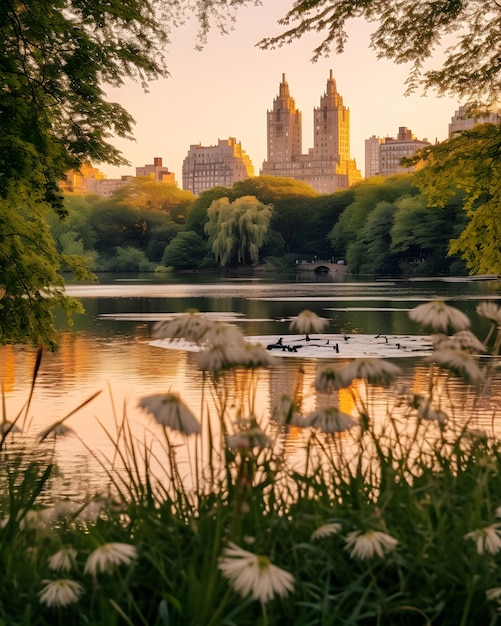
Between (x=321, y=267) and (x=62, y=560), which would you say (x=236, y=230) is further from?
(x=62, y=560)

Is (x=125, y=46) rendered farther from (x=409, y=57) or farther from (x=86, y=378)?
(x=86, y=378)

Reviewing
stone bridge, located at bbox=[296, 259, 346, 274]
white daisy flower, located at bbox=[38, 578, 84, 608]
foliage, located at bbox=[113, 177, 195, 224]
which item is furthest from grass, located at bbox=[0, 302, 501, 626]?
foliage, located at bbox=[113, 177, 195, 224]

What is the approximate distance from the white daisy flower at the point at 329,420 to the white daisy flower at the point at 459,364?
0.43 metres

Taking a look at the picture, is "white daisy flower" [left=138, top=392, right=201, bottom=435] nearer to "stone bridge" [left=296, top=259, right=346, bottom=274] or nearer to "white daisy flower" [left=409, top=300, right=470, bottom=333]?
"white daisy flower" [left=409, top=300, right=470, bottom=333]

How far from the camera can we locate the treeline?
10556 cm

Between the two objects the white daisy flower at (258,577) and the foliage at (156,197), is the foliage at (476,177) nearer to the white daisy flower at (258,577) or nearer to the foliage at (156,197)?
the white daisy flower at (258,577)

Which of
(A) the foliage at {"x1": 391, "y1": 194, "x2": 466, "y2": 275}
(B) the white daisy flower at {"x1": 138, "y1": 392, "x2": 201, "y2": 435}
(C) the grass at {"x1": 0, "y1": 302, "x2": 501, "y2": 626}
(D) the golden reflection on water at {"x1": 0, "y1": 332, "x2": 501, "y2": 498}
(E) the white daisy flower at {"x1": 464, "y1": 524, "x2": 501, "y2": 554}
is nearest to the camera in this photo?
(B) the white daisy flower at {"x1": 138, "y1": 392, "x2": 201, "y2": 435}

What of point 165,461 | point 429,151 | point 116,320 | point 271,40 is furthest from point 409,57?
point 116,320

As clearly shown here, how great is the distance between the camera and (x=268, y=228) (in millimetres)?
123125

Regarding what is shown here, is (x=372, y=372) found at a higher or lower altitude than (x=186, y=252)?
higher

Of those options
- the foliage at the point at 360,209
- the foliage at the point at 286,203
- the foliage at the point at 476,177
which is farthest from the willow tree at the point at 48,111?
the foliage at the point at 286,203

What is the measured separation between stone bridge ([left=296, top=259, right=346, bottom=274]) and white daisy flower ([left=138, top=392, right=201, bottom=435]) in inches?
4797

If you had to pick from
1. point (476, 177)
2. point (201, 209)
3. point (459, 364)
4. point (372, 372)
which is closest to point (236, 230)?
point (201, 209)

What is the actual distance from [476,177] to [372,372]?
1654cm
